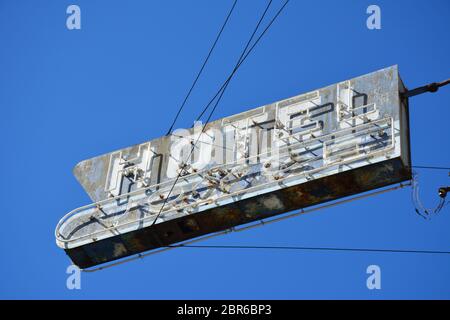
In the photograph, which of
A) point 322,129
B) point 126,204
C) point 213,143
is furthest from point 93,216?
point 322,129

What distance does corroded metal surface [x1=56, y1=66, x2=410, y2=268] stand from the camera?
39.8 m

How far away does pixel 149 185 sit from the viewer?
43.5m

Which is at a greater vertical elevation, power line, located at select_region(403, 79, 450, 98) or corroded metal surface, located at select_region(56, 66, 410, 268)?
power line, located at select_region(403, 79, 450, 98)

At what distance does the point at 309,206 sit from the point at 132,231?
4700 millimetres

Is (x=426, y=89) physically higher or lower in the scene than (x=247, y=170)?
higher

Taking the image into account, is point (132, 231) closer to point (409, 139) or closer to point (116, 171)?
point (116, 171)

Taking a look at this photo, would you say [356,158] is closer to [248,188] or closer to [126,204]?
[248,188]

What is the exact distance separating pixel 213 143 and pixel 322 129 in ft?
10.8

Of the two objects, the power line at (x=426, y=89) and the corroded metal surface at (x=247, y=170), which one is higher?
the power line at (x=426, y=89)

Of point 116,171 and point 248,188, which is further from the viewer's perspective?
point 116,171

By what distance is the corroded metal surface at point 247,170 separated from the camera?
130 feet

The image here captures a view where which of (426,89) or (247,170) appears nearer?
(426,89)

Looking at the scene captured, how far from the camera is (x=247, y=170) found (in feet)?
136

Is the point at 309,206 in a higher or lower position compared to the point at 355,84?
lower
